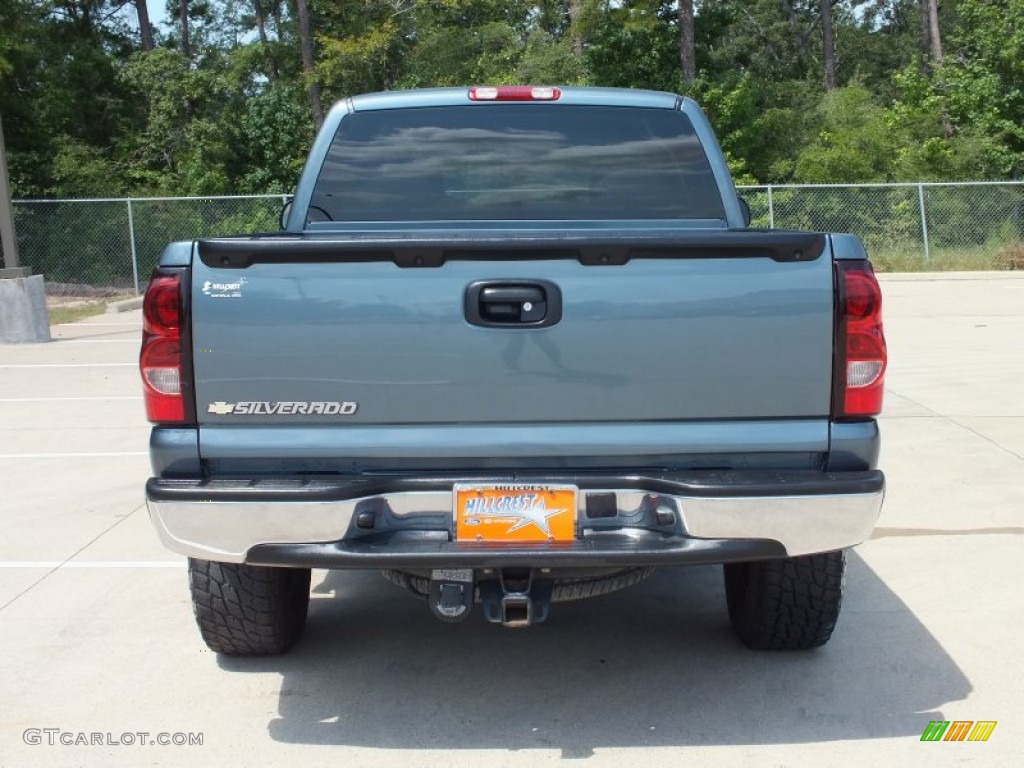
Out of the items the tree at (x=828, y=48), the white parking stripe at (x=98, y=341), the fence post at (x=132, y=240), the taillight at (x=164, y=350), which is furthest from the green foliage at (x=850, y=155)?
the taillight at (x=164, y=350)

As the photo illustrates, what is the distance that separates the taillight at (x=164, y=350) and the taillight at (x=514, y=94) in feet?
6.42

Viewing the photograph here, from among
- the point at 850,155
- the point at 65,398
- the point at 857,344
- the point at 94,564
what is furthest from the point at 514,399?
the point at 850,155

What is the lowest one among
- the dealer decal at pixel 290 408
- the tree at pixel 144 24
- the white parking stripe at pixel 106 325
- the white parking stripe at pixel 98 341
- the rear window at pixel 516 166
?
the white parking stripe at pixel 98 341

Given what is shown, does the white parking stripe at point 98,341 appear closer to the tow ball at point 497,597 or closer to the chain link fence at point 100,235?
the chain link fence at point 100,235

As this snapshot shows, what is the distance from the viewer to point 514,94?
207 inches

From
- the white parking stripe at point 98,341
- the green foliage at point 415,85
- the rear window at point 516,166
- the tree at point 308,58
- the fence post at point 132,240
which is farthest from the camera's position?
the tree at point 308,58

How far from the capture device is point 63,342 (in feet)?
53.7

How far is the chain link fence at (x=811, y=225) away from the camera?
2530cm

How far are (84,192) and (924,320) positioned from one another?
23.4 metres

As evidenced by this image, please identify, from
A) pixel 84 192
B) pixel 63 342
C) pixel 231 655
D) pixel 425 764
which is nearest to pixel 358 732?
pixel 425 764

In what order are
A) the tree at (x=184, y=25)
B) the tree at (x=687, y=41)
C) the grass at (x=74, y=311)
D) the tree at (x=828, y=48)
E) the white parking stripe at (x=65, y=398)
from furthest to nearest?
1. the tree at (x=184, y=25)
2. the tree at (x=828, y=48)
3. the tree at (x=687, y=41)
4. the grass at (x=74, y=311)
5. the white parking stripe at (x=65, y=398)

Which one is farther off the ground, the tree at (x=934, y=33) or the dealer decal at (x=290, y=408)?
the tree at (x=934, y=33)

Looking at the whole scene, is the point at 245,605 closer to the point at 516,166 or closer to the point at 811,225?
the point at 516,166

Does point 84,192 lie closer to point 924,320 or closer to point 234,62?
point 234,62
